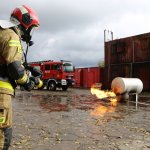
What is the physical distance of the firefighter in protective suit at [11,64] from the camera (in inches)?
152

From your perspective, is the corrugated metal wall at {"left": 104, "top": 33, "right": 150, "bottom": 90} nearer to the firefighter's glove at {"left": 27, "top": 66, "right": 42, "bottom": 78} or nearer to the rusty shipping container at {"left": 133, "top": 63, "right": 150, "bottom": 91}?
the rusty shipping container at {"left": 133, "top": 63, "right": 150, "bottom": 91}

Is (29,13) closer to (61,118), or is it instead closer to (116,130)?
(116,130)

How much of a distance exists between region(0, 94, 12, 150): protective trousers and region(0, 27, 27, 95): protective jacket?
0.09 meters

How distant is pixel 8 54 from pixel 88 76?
36.4 m

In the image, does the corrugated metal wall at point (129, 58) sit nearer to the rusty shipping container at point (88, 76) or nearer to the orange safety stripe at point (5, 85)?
the rusty shipping container at point (88, 76)

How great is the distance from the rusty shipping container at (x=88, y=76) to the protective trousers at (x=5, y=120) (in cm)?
3424

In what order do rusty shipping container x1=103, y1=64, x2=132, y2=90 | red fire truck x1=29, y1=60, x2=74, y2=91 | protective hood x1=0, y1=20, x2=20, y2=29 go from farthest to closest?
1. rusty shipping container x1=103, y1=64, x2=132, y2=90
2. red fire truck x1=29, y1=60, x2=74, y2=91
3. protective hood x1=0, y1=20, x2=20, y2=29

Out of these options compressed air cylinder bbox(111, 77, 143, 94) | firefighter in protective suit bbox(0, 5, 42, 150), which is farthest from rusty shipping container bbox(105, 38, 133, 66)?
firefighter in protective suit bbox(0, 5, 42, 150)

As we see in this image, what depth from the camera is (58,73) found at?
3167 cm

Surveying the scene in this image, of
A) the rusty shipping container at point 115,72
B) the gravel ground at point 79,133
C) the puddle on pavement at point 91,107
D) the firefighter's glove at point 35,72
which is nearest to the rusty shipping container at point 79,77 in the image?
the rusty shipping container at point 115,72

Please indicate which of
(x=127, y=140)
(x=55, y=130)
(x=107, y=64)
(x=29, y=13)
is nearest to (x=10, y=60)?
(x=29, y=13)

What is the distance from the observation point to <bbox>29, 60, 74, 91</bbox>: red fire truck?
1239 inches

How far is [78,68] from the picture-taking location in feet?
138

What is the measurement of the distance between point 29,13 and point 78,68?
37.7 meters
